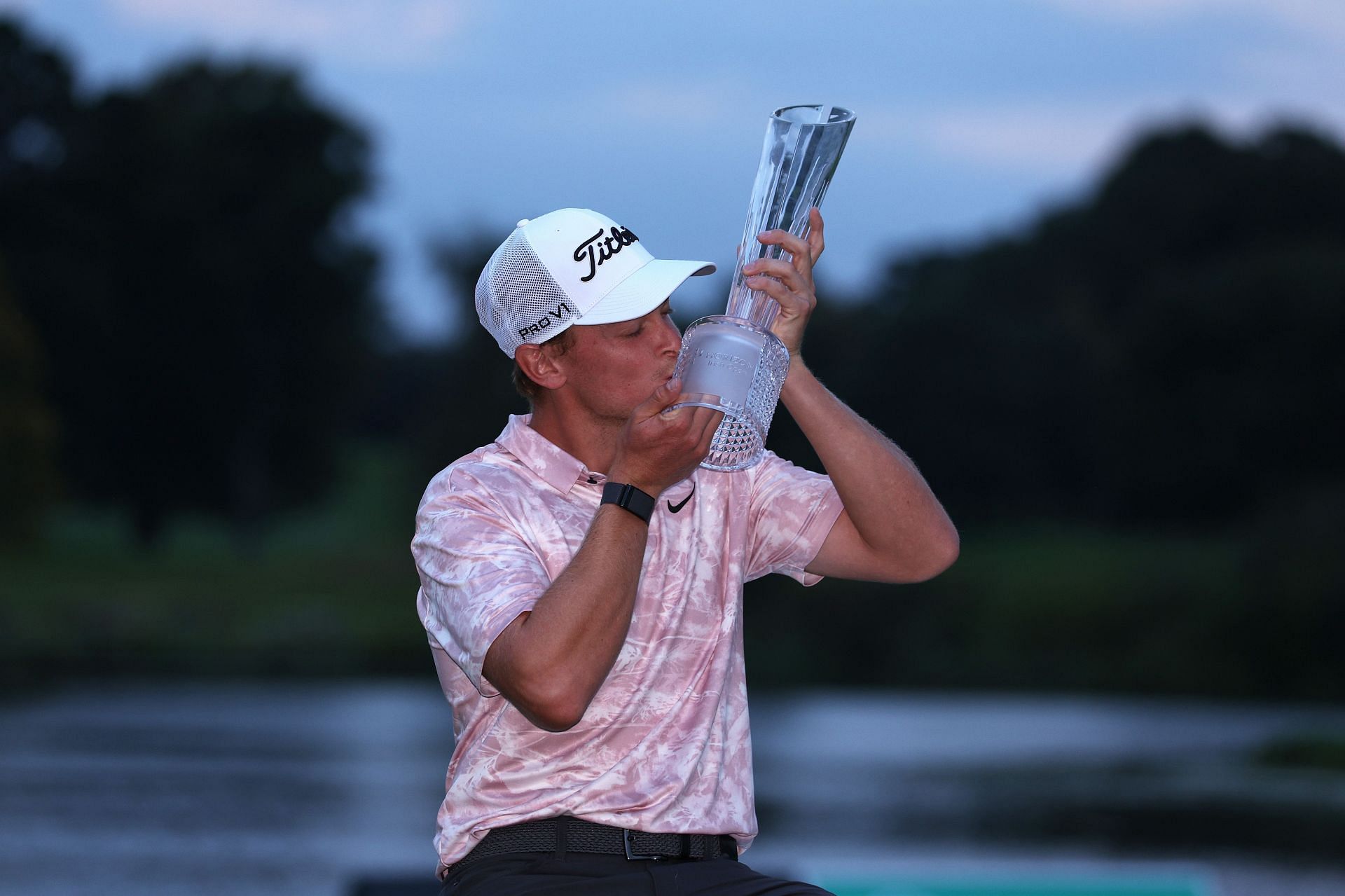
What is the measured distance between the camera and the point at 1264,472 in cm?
3244

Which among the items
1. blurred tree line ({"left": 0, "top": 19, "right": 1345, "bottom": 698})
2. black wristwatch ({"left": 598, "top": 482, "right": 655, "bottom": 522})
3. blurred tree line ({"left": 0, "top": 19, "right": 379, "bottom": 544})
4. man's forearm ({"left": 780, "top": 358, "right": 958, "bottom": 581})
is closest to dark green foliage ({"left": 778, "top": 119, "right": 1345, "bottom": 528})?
blurred tree line ({"left": 0, "top": 19, "right": 1345, "bottom": 698})

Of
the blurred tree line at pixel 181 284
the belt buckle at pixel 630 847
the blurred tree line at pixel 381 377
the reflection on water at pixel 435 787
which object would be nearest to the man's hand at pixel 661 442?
the belt buckle at pixel 630 847

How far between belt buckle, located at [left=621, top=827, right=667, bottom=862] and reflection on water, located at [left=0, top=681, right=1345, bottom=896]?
299cm

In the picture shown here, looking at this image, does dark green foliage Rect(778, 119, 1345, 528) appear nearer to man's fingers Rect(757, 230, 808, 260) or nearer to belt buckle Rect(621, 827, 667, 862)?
man's fingers Rect(757, 230, 808, 260)

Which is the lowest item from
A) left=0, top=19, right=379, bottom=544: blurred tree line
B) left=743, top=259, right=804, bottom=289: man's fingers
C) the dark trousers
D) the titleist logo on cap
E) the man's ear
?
the dark trousers

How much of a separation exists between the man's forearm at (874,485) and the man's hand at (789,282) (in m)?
0.08

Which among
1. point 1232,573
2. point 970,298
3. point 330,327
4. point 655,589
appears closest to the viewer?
point 655,589

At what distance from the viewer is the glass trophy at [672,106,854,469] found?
111 inches

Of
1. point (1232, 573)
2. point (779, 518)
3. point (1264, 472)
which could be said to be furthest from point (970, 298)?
point (779, 518)

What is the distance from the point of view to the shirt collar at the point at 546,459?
10.2ft

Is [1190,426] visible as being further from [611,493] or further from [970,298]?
[611,493]

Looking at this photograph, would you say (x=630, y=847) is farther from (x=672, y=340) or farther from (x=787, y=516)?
(x=672, y=340)

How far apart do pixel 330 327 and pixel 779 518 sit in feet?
97.3

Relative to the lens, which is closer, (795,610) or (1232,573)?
(795,610)
